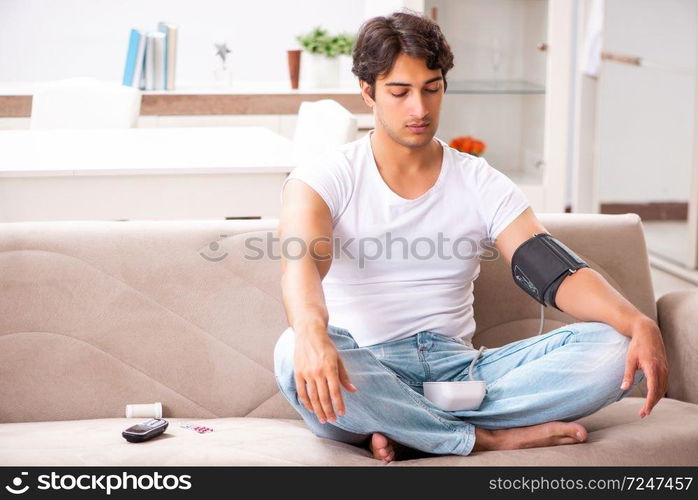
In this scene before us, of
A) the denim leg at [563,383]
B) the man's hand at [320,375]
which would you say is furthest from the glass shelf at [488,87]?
the man's hand at [320,375]

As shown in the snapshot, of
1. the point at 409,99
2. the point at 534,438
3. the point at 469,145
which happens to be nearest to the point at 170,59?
the point at 469,145

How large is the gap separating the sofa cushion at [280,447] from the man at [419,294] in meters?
0.04

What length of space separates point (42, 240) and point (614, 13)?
3.60 m

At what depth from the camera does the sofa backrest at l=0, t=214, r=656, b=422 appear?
6.68 ft

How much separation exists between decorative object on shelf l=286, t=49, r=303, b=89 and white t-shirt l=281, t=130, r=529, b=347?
3094 millimetres

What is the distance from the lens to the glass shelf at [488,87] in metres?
4.66

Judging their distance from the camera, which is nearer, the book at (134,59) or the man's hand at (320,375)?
the man's hand at (320,375)

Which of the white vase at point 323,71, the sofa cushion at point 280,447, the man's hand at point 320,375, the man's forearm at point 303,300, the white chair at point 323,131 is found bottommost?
the sofa cushion at point 280,447

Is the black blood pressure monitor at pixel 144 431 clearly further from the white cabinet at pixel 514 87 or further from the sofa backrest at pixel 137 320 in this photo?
the white cabinet at pixel 514 87

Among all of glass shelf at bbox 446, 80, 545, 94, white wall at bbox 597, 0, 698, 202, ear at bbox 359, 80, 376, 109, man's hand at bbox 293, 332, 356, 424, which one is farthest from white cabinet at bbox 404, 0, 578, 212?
man's hand at bbox 293, 332, 356, 424

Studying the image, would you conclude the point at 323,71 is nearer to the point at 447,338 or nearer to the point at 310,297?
the point at 447,338

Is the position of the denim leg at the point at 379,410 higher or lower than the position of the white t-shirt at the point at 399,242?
lower

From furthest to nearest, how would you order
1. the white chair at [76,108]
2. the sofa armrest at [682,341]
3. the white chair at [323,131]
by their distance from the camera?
the white chair at [76,108] < the white chair at [323,131] < the sofa armrest at [682,341]

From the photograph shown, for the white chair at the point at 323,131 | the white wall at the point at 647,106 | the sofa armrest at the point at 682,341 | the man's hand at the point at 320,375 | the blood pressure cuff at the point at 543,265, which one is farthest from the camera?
the white wall at the point at 647,106
